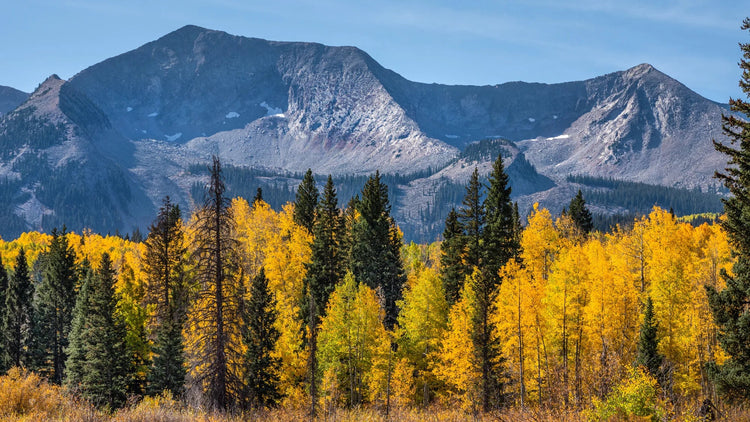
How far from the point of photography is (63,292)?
6147cm

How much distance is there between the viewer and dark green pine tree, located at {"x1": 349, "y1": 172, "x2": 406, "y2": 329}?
58.3 metres

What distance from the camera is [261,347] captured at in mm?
45344

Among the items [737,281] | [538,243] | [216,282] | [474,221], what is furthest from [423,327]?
[737,281]

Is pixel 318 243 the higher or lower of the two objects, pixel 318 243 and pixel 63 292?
the higher

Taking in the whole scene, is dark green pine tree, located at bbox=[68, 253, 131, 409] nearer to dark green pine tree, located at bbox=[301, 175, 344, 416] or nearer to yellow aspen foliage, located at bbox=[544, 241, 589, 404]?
dark green pine tree, located at bbox=[301, 175, 344, 416]

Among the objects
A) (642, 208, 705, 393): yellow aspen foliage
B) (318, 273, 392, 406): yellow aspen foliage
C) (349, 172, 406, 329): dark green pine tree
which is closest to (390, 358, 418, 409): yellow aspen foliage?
(318, 273, 392, 406): yellow aspen foliage

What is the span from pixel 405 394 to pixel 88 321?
2541 cm

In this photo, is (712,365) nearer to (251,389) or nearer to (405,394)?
(405,394)

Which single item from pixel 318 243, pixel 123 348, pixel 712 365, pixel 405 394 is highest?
pixel 318 243

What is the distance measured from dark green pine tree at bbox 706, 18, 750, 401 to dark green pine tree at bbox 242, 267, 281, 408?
30.3 meters

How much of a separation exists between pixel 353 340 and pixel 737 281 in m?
32.1

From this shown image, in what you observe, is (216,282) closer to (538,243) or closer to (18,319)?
(538,243)

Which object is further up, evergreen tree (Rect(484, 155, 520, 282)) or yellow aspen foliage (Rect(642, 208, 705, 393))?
evergreen tree (Rect(484, 155, 520, 282))

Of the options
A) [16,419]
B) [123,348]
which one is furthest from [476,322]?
[16,419]
